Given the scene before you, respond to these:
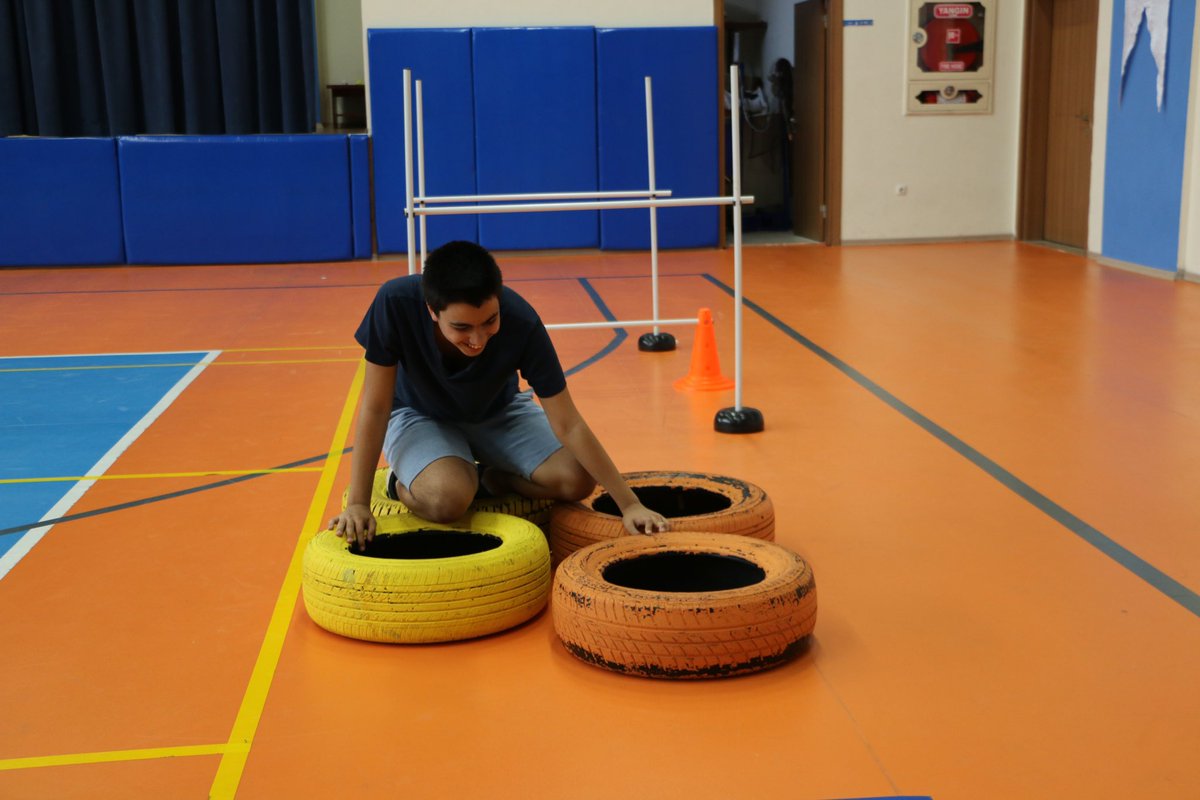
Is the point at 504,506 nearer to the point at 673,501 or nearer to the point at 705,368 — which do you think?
the point at 673,501

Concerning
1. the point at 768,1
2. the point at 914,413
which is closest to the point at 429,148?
the point at 768,1

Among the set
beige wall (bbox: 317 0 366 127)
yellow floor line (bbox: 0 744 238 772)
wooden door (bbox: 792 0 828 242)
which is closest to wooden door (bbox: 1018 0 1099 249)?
wooden door (bbox: 792 0 828 242)

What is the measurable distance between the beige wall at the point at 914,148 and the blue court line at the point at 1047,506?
19.3 feet

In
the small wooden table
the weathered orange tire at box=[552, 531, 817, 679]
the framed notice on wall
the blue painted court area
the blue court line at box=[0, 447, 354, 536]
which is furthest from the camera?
the small wooden table

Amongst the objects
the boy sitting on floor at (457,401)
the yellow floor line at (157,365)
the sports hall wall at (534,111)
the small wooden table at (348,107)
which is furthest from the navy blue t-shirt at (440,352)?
the small wooden table at (348,107)

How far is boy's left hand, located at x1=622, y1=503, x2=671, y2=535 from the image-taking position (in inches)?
125

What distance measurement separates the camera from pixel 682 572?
3125 millimetres

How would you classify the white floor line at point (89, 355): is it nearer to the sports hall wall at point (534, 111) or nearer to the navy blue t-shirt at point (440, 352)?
the navy blue t-shirt at point (440, 352)

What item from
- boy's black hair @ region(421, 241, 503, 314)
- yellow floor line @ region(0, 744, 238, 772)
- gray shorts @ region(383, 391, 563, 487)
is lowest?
yellow floor line @ region(0, 744, 238, 772)

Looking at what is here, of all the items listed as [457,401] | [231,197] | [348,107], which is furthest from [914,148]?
[457,401]

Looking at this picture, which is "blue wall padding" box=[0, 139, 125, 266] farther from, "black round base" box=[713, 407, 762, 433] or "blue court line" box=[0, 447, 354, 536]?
"black round base" box=[713, 407, 762, 433]

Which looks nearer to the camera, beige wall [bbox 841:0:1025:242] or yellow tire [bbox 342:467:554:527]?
yellow tire [bbox 342:467:554:527]

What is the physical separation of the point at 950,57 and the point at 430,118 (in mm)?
4662

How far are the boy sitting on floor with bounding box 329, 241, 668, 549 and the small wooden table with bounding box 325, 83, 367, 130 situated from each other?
30.4 ft
